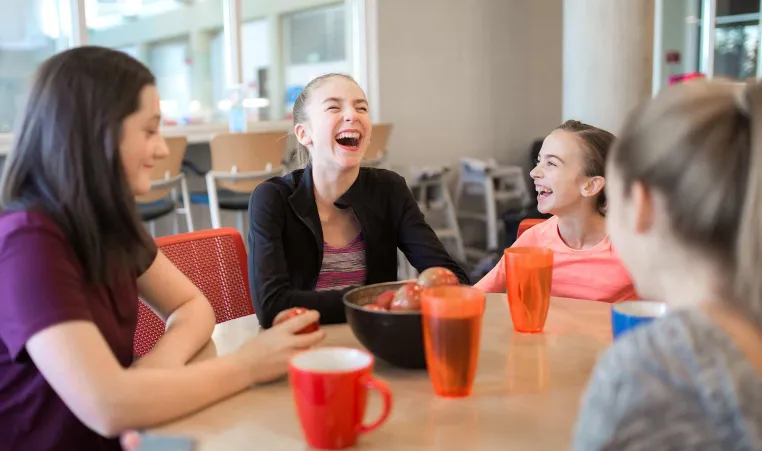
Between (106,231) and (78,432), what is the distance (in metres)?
0.29

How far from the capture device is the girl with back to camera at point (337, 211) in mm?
1722

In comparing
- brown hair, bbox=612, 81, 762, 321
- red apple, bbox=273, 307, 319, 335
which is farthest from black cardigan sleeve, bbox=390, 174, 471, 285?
brown hair, bbox=612, 81, 762, 321

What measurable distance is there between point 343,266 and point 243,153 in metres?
2.25

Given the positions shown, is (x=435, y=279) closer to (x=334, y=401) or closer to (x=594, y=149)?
(x=334, y=401)

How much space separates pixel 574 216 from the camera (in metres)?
1.88

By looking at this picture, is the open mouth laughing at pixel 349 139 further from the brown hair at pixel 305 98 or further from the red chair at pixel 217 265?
the red chair at pixel 217 265

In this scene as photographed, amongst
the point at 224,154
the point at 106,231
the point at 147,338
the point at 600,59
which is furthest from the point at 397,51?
the point at 106,231

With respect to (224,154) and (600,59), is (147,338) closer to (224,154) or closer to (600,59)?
(224,154)

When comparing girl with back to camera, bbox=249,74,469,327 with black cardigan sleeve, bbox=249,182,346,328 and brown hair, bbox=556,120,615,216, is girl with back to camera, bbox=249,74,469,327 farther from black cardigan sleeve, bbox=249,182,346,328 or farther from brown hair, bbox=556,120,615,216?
brown hair, bbox=556,120,615,216

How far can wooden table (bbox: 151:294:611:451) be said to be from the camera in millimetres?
839

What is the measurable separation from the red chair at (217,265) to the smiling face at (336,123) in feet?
0.98

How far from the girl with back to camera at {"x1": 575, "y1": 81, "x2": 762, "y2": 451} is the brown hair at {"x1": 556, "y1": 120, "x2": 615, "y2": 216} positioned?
1.16 m

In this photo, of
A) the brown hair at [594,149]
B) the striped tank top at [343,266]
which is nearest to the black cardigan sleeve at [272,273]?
the striped tank top at [343,266]

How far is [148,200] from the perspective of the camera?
3744 mm
